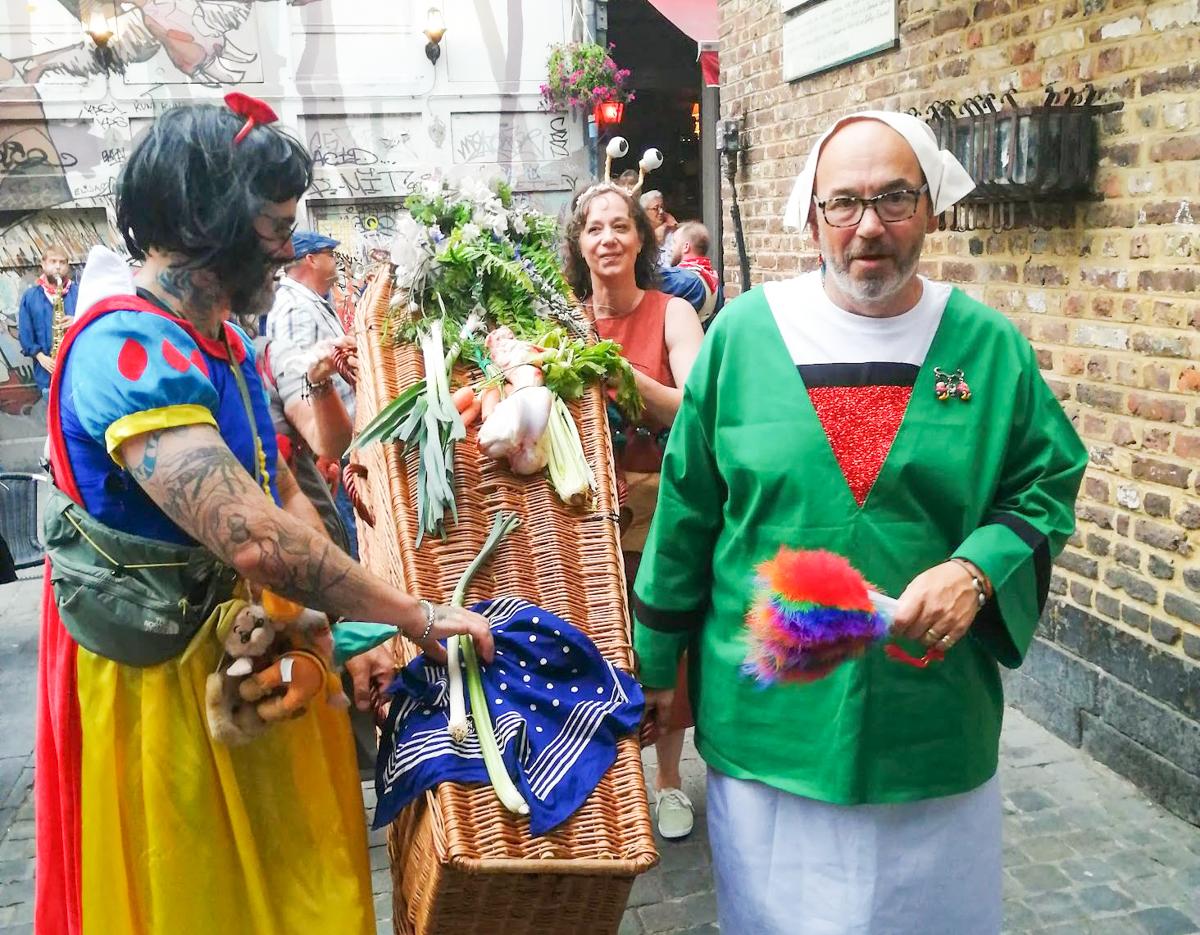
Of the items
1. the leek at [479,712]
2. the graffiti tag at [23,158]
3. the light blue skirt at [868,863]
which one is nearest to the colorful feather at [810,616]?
the light blue skirt at [868,863]

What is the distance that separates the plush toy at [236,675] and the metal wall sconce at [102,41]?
1299 cm

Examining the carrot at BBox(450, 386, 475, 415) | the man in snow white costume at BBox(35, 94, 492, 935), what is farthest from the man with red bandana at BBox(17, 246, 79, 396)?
the man in snow white costume at BBox(35, 94, 492, 935)

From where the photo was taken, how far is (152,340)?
1.83 metres

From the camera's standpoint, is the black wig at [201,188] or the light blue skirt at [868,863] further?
the light blue skirt at [868,863]

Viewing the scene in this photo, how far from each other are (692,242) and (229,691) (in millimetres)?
6413

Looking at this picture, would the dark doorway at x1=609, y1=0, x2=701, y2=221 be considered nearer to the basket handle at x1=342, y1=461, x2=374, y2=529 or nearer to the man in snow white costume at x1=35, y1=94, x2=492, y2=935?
the basket handle at x1=342, y1=461, x2=374, y2=529

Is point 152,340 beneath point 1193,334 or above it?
above

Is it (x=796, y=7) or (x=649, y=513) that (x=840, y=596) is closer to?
(x=649, y=513)

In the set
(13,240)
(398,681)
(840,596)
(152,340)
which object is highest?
(13,240)

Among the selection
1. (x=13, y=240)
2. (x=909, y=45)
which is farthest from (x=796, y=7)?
(x=13, y=240)

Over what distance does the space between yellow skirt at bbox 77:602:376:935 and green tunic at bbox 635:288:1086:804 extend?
3.24 ft

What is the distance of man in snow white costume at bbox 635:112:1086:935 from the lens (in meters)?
2.07

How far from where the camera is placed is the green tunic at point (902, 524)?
6.79 ft

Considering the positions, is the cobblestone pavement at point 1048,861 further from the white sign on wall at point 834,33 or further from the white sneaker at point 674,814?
the white sign on wall at point 834,33
